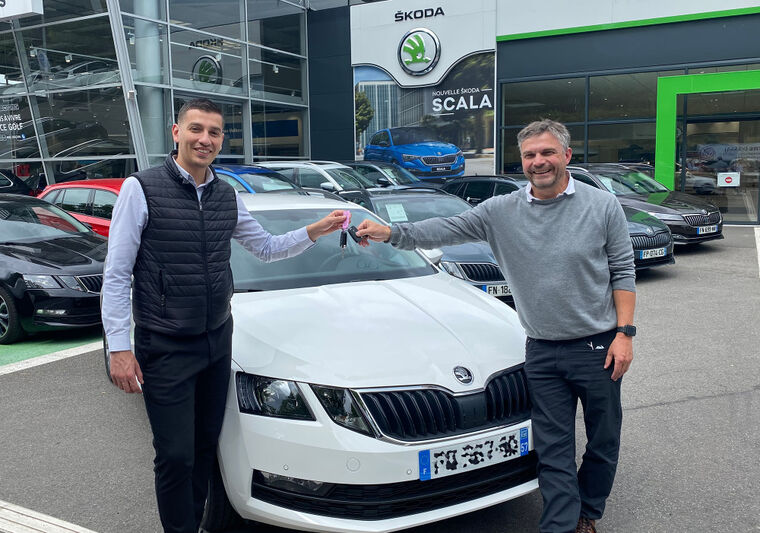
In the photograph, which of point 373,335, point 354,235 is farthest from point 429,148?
point 373,335

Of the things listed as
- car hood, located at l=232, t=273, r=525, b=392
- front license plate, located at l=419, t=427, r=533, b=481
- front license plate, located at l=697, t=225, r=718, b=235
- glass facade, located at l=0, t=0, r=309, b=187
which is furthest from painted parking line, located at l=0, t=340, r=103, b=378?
glass facade, located at l=0, t=0, r=309, b=187

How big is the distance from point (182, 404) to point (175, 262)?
56cm

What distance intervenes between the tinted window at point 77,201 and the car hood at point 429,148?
11961mm

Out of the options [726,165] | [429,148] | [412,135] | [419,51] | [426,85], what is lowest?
[726,165]

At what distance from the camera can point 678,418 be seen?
4.70m

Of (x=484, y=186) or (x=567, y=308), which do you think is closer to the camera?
(x=567, y=308)

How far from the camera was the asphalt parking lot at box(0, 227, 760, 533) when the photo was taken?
3.42m

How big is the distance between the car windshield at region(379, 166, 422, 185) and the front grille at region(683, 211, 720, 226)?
597 cm

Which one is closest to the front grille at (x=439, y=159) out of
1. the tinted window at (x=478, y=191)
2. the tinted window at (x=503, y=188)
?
the tinted window at (x=478, y=191)

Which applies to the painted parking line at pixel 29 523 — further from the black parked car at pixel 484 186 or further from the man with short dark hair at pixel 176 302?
the black parked car at pixel 484 186

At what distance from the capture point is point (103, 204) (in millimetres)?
9781

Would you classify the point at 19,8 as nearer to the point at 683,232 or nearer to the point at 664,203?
the point at 664,203

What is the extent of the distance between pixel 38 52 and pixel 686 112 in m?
16.1

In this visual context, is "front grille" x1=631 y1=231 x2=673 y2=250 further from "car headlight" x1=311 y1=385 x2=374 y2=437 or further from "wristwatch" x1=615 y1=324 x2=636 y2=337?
"car headlight" x1=311 y1=385 x2=374 y2=437
